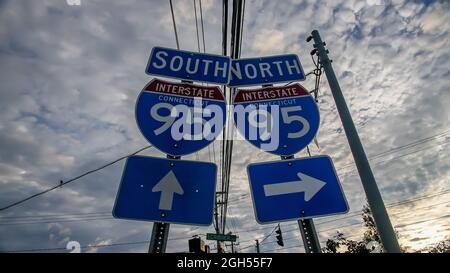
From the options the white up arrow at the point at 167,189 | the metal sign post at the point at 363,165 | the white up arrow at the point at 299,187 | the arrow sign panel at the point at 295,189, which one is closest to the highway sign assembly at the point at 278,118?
the arrow sign panel at the point at 295,189

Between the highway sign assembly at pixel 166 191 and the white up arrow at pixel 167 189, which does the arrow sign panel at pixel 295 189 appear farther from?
the white up arrow at pixel 167 189

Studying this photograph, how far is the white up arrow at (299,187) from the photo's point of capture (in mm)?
1746

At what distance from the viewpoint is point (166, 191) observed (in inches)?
63.7

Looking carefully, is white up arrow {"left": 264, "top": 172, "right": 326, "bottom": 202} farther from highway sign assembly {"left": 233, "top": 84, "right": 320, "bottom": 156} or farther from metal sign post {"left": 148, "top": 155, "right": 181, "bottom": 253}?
metal sign post {"left": 148, "top": 155, "right": 181, "bottom": 253}

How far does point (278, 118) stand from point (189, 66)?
1.15 meters

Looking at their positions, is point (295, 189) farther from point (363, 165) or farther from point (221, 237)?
point (221, 237)

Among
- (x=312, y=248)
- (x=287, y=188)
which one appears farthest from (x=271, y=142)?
(x=312, y=248)

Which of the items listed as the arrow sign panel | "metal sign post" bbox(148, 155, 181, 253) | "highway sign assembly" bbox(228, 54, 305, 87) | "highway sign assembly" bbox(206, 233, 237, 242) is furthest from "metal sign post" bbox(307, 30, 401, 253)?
"highway sign assembly" bbox(206, 233, 237, 242)

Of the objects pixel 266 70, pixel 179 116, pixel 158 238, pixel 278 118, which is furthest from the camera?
pixel 266 70

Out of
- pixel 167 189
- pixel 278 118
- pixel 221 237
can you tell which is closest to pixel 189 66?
pixel 278 118

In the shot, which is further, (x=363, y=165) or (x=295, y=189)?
(x=363, y=165)

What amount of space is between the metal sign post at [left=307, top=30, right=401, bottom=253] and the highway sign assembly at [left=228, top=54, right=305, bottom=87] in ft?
10.5

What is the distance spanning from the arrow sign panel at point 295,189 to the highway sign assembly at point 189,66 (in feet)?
3.84
